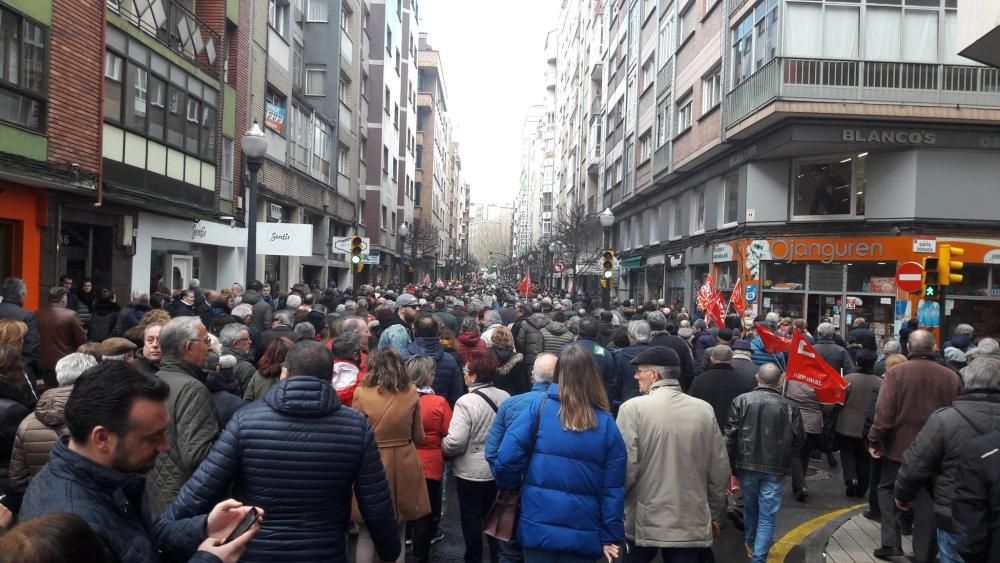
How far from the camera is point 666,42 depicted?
109 ft

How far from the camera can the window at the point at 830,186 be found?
2180 centimetres

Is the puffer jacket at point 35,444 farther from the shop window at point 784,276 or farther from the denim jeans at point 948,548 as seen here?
the shop window at point 784,276

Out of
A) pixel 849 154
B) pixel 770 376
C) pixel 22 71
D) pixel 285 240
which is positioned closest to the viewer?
pixel 770 376

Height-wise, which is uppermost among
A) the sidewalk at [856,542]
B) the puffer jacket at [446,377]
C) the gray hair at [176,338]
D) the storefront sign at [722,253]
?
the storefront sign at [722,253]

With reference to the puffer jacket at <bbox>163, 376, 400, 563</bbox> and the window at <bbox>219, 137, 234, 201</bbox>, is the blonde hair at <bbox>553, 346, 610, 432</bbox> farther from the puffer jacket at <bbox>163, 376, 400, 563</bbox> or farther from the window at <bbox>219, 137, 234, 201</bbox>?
the window at <bbox>219, 137, 234, 201</bbox>

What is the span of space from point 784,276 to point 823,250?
1.41 metres

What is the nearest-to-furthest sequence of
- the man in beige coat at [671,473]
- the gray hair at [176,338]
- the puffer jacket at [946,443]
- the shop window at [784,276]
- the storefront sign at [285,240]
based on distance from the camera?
the gray hair at [176,338], the man in beige coat at [671,473], the puffer jacket at [946,443], the storefront sign at [285,240], the shop window at [784,276]

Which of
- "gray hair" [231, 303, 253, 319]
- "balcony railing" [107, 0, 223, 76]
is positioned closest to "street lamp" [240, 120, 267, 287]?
"gray hair" [231, 303, 253, 319]

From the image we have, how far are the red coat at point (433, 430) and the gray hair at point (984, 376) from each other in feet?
12.4

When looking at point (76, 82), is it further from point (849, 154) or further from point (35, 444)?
point (849, 154)

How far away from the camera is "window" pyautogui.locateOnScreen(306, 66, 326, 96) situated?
1215 inches

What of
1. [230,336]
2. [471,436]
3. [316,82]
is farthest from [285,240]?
[316,82]

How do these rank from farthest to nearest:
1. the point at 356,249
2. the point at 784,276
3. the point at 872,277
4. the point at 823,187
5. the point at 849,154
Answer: the point at 784,276, the point at 823,187, the point at 849,154, the point at 872,277, the point at 356,249

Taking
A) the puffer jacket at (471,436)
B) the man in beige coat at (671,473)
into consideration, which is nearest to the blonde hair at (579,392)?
the man in beige coat at (671,473)
